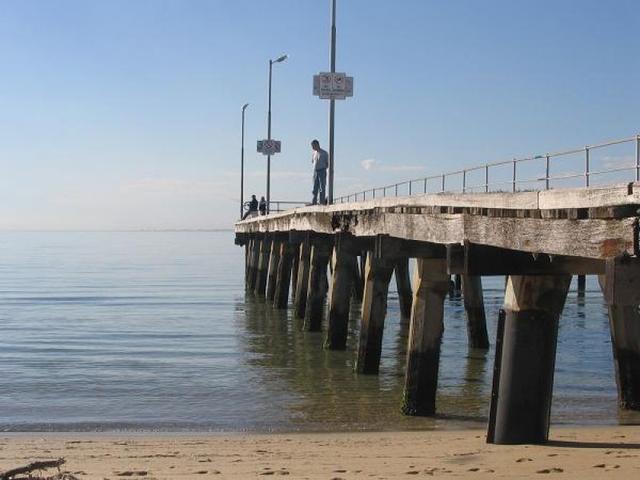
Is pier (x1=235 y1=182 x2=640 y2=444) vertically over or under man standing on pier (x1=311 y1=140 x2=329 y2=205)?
under

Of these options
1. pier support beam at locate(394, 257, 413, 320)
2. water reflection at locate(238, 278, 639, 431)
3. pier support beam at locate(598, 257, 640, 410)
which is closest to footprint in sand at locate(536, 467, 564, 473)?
water reflection at locate(238, 278, 639, 431)

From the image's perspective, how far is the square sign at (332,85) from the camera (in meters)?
22.9

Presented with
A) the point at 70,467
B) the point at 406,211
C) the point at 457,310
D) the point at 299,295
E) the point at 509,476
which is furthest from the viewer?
the point at 457,310

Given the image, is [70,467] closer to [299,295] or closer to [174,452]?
[174,452]

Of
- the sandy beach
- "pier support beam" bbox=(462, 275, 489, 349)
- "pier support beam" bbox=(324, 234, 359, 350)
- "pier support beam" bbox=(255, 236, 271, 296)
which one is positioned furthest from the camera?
"pier support beam" bbox=(255, 236, 271, 296)

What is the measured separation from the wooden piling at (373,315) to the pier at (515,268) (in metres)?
0.02

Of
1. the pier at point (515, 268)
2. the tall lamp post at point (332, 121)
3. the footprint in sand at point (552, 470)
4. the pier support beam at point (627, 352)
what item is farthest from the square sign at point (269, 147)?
the footprint in sand at point (552, 470)

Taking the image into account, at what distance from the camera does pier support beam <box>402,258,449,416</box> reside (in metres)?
12.5

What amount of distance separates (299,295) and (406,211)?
1290cm

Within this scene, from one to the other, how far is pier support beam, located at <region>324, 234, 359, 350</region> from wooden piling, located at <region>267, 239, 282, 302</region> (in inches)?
456

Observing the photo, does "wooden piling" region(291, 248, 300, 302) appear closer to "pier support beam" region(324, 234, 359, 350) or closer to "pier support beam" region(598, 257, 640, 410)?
"pier support beam" region(324, 234, 359, 350)

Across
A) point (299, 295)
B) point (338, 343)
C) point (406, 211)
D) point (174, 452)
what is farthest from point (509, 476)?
point (299, 295)

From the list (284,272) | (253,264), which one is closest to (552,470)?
(284,272)

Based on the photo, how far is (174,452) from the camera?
31.8 ft
